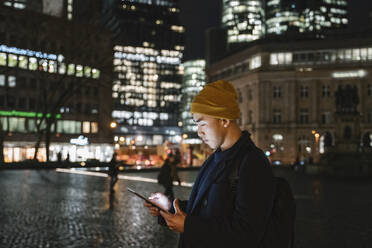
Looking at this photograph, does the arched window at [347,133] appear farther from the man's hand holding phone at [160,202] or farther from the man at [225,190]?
the man's hand holding phone at [160,202]

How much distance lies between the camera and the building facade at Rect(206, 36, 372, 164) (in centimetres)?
8012

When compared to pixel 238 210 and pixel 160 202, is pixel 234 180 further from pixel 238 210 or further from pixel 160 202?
pixel 160 202

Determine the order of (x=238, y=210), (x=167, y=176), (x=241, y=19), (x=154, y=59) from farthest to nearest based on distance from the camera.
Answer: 1. (x=154, y=59)
2. (x=241, y=19)
3. (x=167, y=176)
4. (x=238, y=210)

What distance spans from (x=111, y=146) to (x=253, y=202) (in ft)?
248

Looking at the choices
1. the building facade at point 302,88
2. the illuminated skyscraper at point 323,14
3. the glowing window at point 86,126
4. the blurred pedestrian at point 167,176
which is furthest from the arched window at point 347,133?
the illuminated skyscraper at point 323,14

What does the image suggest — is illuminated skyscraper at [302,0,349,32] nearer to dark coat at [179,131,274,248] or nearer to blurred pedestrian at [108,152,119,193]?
blurred pedestrian at [108,152,119,193]

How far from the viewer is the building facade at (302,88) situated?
263 feet

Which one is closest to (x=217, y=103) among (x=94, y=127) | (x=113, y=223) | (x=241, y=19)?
(x=113, y=223)

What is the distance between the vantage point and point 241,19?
159125mm

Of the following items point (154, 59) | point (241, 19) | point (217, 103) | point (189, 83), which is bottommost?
point (217, 103)

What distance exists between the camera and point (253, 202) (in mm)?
2250

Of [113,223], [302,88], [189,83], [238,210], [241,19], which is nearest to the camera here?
[238,210]

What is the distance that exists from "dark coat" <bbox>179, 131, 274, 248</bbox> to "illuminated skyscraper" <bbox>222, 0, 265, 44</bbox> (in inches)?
6229

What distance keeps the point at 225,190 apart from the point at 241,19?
162 metres
